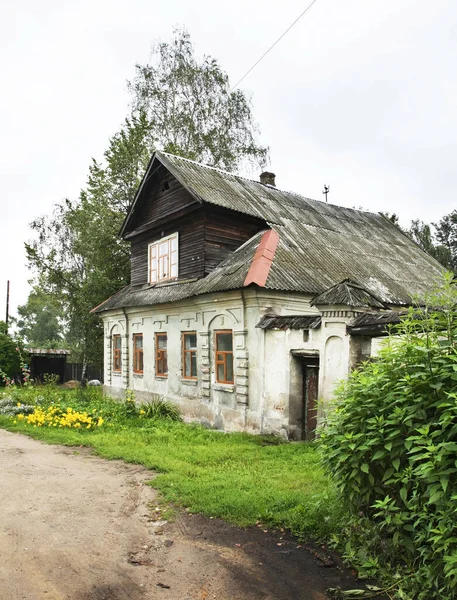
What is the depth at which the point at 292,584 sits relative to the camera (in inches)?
159

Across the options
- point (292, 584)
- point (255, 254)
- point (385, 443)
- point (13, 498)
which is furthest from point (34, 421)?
point (385, 443)

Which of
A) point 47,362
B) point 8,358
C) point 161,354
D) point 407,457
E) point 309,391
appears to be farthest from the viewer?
point 47,362

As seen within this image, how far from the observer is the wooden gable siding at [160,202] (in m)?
14.9

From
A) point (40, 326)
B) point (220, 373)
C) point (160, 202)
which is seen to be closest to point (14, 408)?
point (220, 373)

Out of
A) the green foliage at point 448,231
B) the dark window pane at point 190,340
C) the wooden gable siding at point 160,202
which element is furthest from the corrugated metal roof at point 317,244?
the green foliage at point 448,231

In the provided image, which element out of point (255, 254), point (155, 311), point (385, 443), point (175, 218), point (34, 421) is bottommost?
point (34, 421)

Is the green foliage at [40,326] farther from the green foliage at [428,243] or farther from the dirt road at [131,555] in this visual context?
the dirt road at [131,555]

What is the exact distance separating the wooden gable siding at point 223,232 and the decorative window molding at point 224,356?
2255mm

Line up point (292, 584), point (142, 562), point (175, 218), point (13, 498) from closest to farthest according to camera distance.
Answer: point (292, 584), point (142, 562), point (13, 498), point (175, 218)

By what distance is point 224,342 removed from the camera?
41.5 ft

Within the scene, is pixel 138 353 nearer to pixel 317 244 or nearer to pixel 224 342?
pixel 224 342

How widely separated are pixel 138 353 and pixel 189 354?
12.5 feet

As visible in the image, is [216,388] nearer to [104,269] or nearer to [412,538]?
[412,538]

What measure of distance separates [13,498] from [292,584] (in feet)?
13.2
